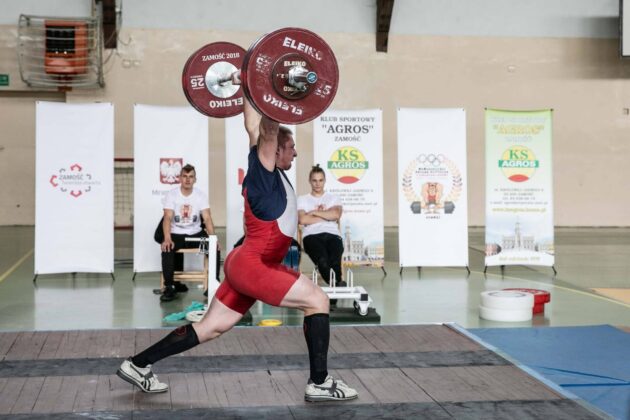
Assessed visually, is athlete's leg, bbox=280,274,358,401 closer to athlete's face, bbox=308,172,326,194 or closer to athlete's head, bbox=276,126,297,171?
athlete's head, bbox=276,126,297,171

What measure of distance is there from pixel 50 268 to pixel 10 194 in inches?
213

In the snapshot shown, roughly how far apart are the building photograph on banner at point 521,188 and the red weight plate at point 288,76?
15.8 ft

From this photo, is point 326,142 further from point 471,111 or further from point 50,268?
point 471,111

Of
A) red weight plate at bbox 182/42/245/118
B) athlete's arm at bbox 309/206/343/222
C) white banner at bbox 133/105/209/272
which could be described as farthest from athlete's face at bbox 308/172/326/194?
red weight plate at bbox 182/42/245/118

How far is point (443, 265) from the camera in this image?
316 inches

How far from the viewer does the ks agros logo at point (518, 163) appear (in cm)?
813

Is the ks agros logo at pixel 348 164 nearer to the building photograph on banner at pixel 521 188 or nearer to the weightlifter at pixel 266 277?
the building photograph on banner at pixel 521 188

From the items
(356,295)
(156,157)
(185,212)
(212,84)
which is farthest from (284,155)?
(156,157)

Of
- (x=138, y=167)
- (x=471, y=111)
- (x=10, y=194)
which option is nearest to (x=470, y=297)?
(x=138, y=167)

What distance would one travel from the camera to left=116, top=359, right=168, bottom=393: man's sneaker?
3.71 meters

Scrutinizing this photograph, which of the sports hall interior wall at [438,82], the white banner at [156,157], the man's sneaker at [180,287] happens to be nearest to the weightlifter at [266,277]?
the man's sneaker at [180,287]

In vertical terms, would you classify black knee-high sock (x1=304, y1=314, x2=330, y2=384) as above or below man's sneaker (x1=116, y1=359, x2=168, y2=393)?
above

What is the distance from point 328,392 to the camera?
12.0 ft

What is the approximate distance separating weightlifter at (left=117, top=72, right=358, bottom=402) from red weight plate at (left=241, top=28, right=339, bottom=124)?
0.10 meters
